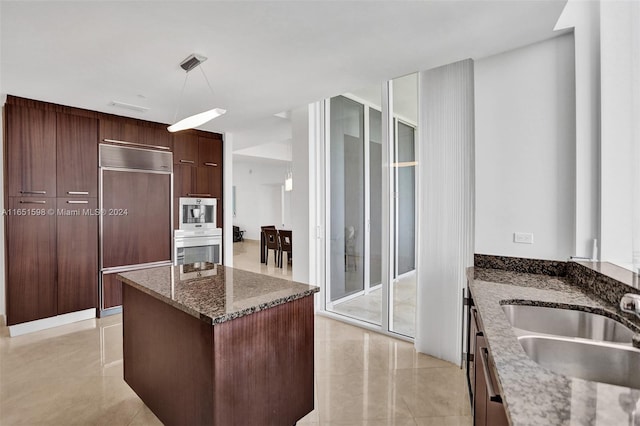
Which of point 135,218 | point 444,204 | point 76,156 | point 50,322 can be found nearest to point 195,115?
point 444,204

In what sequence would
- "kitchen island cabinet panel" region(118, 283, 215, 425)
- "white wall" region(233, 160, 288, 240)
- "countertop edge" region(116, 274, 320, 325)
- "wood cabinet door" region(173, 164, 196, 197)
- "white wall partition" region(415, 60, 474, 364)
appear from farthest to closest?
"white wall" region(233, 160, 288, 240), "wood cabinet door" region(173, 164, 196, 197), "white wall partition" region(415, 60, 474, 364), "kitchen island cabinet panel" region(118, 283, 215, 425), "countertop edge" region(116, 274, 320, 325)

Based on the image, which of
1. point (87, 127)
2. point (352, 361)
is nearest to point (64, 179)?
point (87, 127)

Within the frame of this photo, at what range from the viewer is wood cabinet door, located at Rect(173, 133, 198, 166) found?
4664 millimetres

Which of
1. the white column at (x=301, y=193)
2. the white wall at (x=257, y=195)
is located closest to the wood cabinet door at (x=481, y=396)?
the white column at (x=301, y=193)

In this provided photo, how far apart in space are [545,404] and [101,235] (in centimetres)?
451

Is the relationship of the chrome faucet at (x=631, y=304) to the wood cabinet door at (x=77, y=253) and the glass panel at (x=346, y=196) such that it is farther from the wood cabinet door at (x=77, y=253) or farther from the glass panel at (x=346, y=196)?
the wood cabinet door at (x=77, y=253)

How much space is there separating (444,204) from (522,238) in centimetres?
68

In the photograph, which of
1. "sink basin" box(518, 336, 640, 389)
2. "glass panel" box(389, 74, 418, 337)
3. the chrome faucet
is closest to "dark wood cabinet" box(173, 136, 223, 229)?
"glass panel" box(389, 74, 418, 337)

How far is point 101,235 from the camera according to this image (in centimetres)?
398

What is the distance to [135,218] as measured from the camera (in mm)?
4250

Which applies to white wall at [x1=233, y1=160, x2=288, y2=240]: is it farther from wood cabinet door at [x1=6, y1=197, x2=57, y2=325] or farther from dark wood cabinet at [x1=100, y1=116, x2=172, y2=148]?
wood cabinet door at [x1=6, y1=197, x2=57, y2=325]

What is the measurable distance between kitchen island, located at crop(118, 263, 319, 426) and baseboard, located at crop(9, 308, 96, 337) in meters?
2.33

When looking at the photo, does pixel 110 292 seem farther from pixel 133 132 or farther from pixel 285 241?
pixel 285 241

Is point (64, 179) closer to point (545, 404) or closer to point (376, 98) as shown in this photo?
point (376, 98)
